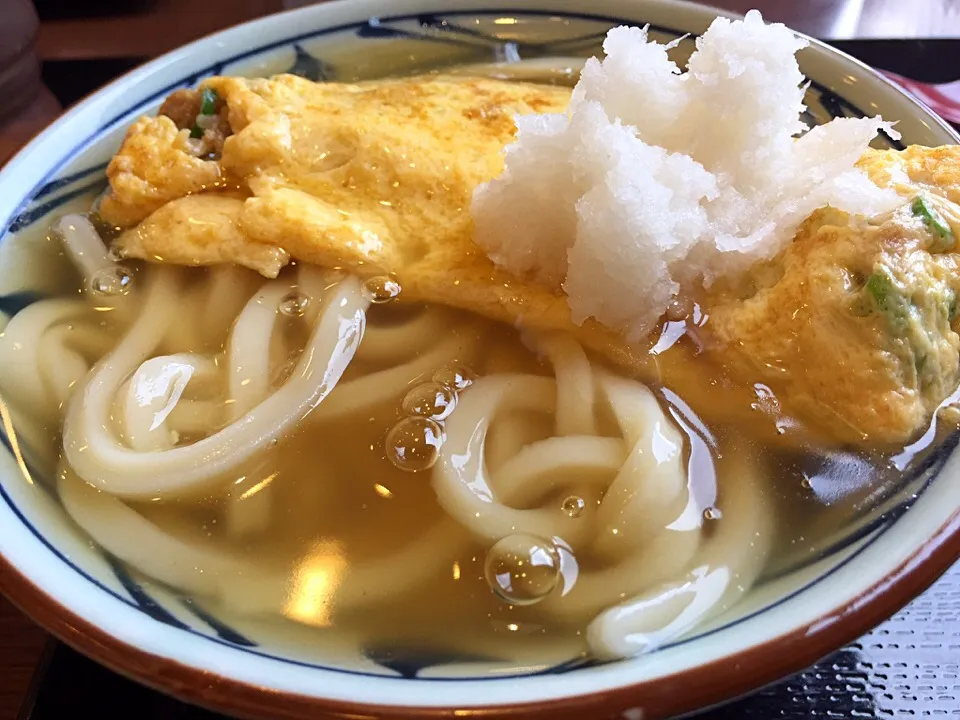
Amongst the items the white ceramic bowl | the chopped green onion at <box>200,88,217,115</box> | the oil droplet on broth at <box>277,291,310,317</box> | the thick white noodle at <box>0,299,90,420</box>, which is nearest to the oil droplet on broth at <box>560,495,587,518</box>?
the white ceramic bowl

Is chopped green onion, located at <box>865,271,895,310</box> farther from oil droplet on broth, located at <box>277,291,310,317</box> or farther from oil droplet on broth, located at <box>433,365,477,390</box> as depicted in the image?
oil droplet on broth, located at <box>277,291,310,317</box>

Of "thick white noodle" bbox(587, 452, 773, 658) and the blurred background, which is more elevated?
the blurred background

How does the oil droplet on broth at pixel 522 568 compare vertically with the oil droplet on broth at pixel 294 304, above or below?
below

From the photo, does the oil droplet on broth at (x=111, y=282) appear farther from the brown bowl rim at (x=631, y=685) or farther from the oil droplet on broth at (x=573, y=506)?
the oil droplet on broth at (x=573, y=506)

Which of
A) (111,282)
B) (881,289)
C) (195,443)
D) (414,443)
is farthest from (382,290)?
(881,289)

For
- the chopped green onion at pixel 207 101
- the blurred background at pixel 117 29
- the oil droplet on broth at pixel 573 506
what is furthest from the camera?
the blurred background at pixel 117 29

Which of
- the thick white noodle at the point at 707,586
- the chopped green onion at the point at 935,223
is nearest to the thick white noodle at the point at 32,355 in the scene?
the thick white noodle at the point at 707,586
